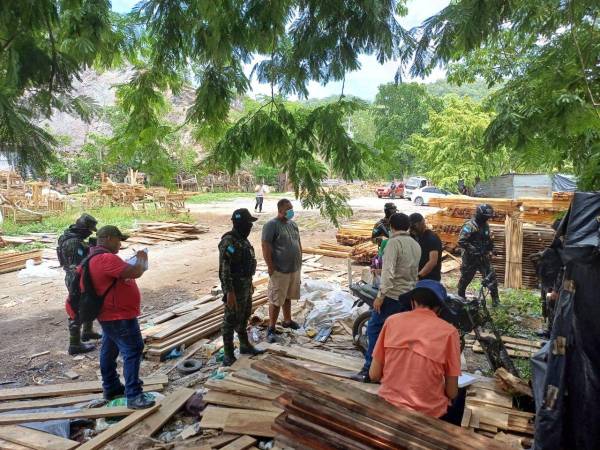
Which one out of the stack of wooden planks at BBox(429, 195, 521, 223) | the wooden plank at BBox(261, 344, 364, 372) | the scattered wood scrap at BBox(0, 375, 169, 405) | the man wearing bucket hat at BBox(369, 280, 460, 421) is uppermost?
the stack of wooden planks at BBox(429, 195, 521, 223)

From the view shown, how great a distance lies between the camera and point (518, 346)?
5691 mm

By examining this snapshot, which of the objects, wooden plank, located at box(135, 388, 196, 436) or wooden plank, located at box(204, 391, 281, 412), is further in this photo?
wooden plank, located at box(204, 391, 281, 412)

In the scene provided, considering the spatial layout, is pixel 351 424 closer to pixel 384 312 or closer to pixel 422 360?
pixel 422 360

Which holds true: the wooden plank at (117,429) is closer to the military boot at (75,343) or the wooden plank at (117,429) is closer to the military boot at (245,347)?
the military boot at (245,347)

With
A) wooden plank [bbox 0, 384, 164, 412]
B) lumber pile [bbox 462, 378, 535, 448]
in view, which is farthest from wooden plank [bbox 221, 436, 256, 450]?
lumber pile [bbox 462, 378, 535, 448]

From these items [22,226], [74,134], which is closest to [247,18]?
[22,226]

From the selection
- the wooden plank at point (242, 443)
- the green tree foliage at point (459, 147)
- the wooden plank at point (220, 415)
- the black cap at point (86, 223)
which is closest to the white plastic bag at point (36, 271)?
the black cap at point (86, 223)

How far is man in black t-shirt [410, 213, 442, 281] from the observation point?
5.71 m

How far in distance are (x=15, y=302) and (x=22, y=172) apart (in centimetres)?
731

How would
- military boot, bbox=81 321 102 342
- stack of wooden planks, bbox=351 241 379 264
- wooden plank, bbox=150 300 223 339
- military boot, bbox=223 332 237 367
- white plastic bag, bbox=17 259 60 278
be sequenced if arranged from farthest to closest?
stack of wooden planks, bbox=351 241 379 264 < white plastic bag, bbox=17 259 60 278 < military boot, bbox=81 321 102 342 < wooden plank, bbox=150 300 223 339 < military boot, bbox=223 332 237 367

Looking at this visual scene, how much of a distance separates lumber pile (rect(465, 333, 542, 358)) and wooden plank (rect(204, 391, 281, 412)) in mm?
2954

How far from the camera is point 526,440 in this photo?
11.8ft

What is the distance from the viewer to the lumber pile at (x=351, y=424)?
231 cm

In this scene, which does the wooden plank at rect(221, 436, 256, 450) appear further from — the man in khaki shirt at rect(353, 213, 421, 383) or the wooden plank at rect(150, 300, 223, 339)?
the wooden plank at rect(150, 300, 223, 339)
